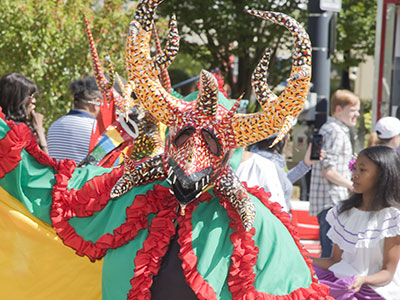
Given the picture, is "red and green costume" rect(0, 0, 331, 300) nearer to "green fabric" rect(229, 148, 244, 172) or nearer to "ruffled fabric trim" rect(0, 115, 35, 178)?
"green fabric" rect(229, 148, 244, 172)

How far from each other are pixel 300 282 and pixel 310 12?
16.5ft

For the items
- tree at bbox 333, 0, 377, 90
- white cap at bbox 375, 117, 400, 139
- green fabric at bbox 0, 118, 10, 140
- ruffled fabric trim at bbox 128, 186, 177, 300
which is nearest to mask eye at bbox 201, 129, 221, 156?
ruffled fabric trim at bbox 128, 186, 177, 300

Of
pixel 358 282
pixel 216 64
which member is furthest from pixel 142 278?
pixel 216 64

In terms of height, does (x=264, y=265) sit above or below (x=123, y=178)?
below

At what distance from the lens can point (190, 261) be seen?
2303 millimetres

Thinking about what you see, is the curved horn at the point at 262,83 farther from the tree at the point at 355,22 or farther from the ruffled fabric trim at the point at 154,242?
the tree at the point at 355,22

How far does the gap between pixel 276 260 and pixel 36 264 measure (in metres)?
1.04

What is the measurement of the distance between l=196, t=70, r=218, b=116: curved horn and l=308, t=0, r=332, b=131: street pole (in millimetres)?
4868

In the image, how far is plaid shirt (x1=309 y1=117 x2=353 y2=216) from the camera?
5293 millimetres

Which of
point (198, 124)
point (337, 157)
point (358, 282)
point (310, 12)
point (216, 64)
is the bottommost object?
point (216, 64)

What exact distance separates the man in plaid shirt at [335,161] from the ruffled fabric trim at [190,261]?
9.88 feet

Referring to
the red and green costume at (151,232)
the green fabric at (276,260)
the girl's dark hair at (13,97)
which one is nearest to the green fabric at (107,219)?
the red and green costume at (151,232)

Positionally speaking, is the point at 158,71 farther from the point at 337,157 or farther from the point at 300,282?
the point at 337,157

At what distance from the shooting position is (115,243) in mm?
2469
